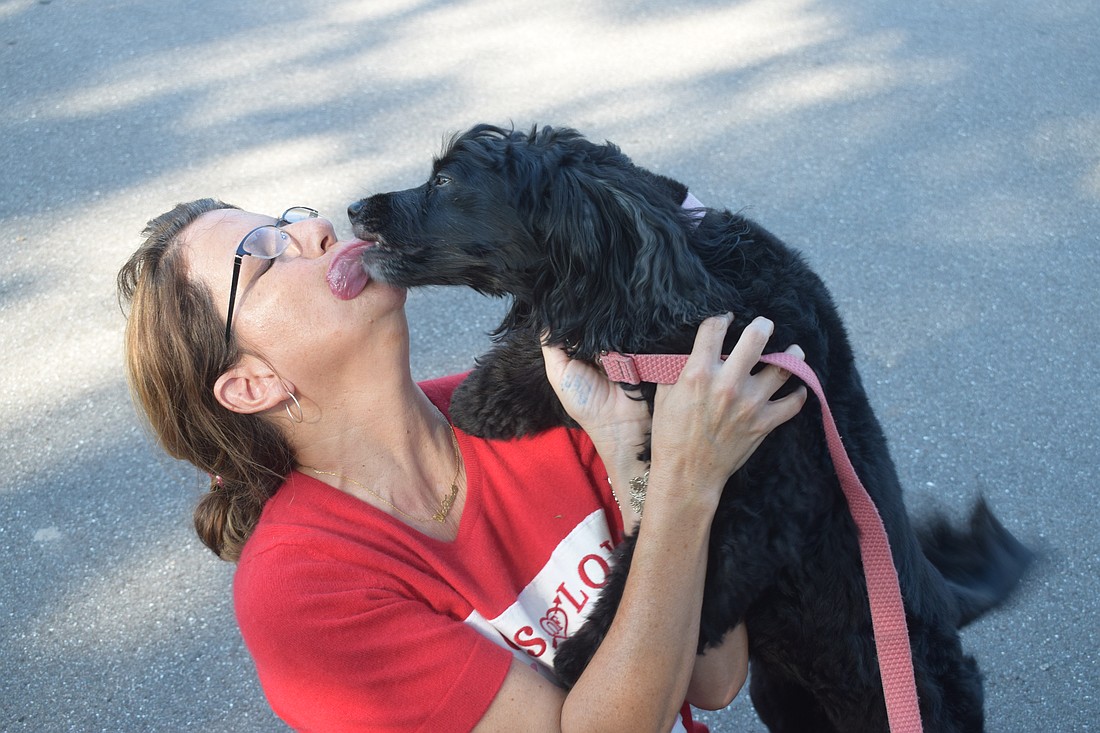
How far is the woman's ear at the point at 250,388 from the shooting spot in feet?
6.15

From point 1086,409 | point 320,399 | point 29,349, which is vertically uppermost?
point 320,399

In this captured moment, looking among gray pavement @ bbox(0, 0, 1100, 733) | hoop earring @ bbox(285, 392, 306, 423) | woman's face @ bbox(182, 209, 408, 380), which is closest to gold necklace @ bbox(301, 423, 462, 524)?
hoop earring @ bbox(285, 392, 306, 423)

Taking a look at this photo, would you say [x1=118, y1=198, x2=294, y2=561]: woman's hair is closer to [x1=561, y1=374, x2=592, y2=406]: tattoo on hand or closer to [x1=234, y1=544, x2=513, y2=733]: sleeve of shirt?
[x1=234, y1=544, x2=513, y2=733]: sleeve of shirt

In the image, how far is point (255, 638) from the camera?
157cm

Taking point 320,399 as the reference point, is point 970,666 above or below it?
below

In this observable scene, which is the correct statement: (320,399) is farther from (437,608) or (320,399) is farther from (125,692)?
(125,692)

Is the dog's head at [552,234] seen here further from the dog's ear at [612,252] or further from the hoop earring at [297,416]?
the hoop earring at [297,416]

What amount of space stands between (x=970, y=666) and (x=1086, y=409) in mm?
1918

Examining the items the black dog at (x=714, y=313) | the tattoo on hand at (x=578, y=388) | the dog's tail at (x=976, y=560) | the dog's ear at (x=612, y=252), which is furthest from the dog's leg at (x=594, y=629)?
the dog's tail at (x=976, y=560)

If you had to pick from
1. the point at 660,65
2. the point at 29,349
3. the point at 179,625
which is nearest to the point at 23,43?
the point at 29,349

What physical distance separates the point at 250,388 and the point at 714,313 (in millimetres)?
923

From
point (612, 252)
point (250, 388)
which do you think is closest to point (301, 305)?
point (250, 388)

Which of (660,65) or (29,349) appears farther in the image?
(660,65)

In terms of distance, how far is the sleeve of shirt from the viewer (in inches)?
61.2
